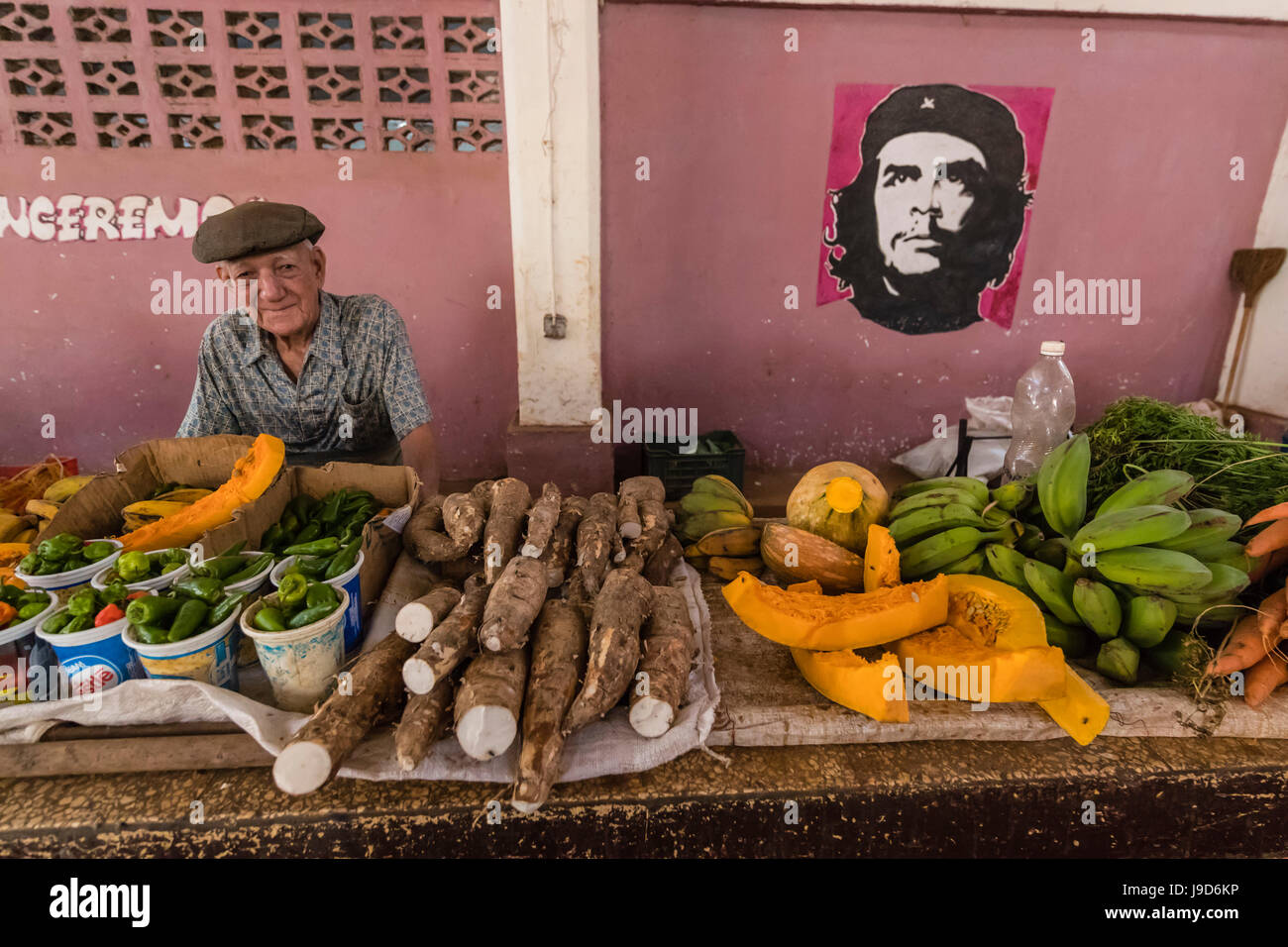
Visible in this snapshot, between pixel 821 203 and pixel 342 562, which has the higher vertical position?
pixel 821 203

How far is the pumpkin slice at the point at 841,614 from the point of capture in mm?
1570

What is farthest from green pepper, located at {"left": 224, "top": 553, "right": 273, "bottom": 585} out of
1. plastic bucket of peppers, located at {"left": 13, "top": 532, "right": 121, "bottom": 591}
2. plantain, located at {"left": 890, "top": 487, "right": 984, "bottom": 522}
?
plantain, located at {"left": 890, "top": 487, "right": 984, "bottom": 522}

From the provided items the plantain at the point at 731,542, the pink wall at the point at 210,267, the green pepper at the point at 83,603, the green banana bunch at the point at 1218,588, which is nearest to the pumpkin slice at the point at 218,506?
the green pepper at the point at 83,603

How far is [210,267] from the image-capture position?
4.45 meters

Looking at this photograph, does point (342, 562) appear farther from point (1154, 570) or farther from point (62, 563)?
point (1154, 570)

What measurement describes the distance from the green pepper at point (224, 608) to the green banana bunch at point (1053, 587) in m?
2.00

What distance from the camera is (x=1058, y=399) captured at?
2.74 m

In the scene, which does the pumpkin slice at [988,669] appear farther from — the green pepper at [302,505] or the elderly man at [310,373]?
the elderly man at [310,373]

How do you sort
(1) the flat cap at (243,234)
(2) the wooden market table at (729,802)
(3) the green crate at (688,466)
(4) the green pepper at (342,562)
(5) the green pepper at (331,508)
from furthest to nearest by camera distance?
(3) the green crate at (688,466) → (1) the flat cap at (243,234) → (5) the green pepper at (331,508) → (4) the green pepper at (342,562) → (2) the wooden market table at (729,802)

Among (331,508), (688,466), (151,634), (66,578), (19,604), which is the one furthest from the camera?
(688,466)

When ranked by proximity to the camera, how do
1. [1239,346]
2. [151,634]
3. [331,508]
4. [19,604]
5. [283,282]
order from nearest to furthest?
1. [151,634]
2. [19,604]
3. [331,508]
4. [283,282]
5. [1239,346]

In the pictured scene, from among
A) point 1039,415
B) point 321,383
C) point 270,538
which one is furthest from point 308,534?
point 1039,415

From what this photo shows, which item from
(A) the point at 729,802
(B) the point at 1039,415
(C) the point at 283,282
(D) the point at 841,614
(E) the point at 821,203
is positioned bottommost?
(A) the point at 729,802

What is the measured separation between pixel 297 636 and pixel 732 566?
133 cm
